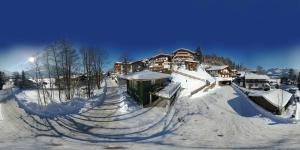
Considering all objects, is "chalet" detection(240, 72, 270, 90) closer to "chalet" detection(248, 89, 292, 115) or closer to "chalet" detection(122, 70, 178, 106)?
"chalet" detection(248, 89, 292, 115)

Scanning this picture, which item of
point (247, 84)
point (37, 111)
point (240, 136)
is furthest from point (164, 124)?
point (247, 84)

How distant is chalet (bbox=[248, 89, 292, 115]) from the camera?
119ft

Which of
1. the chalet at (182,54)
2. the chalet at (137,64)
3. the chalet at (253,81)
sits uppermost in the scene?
the chalet at (182,54)

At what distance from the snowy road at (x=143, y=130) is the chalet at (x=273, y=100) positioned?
252 inches

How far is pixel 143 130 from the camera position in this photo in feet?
73.7

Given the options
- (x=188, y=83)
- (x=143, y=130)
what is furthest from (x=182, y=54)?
(x=143, y=130)

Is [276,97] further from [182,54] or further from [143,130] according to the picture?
[182,54]

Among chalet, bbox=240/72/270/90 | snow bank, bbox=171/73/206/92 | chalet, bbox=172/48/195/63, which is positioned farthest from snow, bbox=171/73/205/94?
chalet, bbox=172/48/195/63

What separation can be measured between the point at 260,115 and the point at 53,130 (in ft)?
67.8

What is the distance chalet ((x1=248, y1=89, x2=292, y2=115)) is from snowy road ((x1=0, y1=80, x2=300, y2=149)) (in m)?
6.40

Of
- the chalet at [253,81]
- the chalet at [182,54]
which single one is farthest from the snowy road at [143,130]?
the chalet at [182,54]

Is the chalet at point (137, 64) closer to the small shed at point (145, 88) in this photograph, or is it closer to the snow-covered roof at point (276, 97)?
the snow-covered roof at point (276, 97)

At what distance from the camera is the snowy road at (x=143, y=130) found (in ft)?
58.2

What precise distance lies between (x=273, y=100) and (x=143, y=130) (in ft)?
70.1
